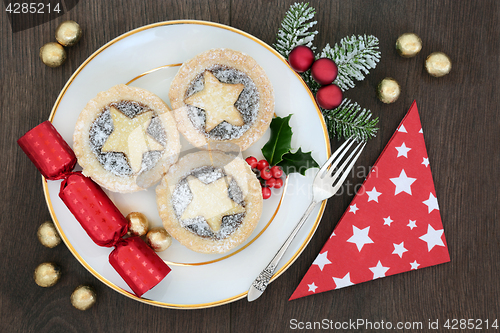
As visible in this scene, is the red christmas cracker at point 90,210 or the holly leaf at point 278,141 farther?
the holly leaf at point 278,141

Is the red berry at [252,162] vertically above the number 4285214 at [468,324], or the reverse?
the red berry at [252,162]

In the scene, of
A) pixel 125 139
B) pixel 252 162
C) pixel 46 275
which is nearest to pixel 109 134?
pixel 125 139

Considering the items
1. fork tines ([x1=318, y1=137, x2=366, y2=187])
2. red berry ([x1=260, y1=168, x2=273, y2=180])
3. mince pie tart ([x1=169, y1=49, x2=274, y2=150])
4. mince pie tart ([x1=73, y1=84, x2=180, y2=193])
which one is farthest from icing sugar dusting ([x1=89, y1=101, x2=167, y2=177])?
fork tines ([x1=318, y1=137, x2=366, y2=187])

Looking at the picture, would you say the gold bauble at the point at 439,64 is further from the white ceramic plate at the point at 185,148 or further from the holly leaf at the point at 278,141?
the holly leaf at the point at 278,141

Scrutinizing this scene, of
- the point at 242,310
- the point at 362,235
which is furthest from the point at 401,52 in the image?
the point at 242,310

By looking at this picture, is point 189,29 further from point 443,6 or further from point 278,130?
point 443,6

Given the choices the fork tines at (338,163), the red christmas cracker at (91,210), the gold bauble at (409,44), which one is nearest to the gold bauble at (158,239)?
the red christmas cracker at (91,210)
